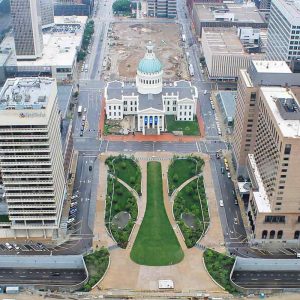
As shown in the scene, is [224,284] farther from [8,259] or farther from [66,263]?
[8,259]

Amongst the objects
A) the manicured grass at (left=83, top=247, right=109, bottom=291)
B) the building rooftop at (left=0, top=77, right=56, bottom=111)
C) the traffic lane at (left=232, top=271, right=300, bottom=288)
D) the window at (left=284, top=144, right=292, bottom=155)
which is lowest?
the traffic lane at (left=232, top=271, right=300, bottom=288)

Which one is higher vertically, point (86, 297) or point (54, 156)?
point (54, 156)

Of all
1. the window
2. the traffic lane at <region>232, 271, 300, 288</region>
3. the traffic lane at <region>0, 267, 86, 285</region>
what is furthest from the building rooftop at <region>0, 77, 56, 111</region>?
the traffic lane at <region>232, 271, 300, 288</region>

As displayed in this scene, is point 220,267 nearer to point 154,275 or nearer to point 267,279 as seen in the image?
point 267,279

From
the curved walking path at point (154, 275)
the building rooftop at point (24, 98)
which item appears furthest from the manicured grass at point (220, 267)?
the building rooftop at point (24, 98)

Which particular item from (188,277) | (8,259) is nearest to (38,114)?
(8,259)

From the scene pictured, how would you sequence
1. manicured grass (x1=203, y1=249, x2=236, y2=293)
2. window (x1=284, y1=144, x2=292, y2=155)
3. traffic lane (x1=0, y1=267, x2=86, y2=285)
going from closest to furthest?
manicured grass (x1=203, y1=249, x2=236, y2=293)
traffic lane (x1=0, y1=267, x2=86, y2=285)
window (x1=284, y1=144, x2=292, y2=155)

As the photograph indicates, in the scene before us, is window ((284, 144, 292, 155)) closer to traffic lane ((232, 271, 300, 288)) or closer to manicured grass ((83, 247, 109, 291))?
traffic lane ((232, 271, 300, 288))
